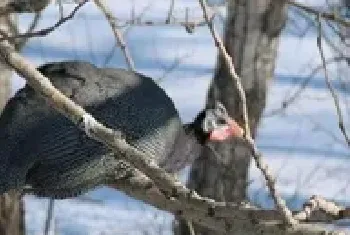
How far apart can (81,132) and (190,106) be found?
3584mm

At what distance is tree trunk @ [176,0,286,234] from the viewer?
3.32 meters

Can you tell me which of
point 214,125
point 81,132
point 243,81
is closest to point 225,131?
point 214,125

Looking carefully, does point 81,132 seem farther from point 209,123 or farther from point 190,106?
point 190,106

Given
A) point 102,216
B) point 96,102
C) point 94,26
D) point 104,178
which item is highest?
point 96,102

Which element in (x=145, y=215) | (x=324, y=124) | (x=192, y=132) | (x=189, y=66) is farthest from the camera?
(x=189, y=66)

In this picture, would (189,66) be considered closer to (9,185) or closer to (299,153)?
(299,153)

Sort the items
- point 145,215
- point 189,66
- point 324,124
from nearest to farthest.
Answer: point 145,215 < point 324,124 < point 189,66

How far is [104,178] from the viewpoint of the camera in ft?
5.08

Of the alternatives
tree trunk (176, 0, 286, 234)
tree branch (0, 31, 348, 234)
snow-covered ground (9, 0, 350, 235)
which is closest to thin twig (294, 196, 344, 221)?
tree branch (0, 31, 348, 234)

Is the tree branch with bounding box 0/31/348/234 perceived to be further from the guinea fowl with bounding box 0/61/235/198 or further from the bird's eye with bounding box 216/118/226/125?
the bird's eye with bounding box 216/118/226/125

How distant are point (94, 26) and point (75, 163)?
14.6 ft

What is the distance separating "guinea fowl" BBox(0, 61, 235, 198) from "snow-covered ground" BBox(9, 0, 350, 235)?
226cm

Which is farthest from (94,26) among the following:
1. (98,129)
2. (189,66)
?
(98,129)

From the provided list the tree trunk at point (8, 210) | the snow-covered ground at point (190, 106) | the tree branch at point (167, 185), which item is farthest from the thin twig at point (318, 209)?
the snow-covered ground at point (190, 106)
